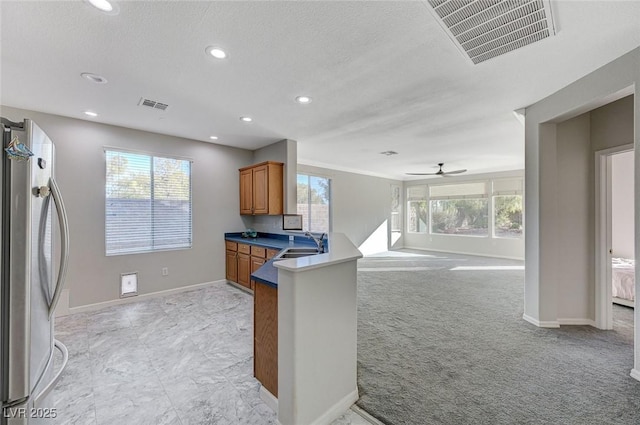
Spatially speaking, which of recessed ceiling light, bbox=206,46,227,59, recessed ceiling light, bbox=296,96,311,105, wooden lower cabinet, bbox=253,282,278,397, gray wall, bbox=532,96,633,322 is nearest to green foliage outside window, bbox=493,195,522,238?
gray wall, bbox=532,96,633,322

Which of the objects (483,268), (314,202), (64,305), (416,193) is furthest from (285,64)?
(416,193)

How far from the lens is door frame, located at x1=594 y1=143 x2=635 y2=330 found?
9.59 ft

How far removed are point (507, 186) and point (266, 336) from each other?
8.18m

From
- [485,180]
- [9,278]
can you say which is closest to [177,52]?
[9,278]

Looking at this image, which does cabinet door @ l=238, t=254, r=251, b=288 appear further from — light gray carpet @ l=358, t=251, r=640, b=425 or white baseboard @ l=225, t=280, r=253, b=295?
light gray carpet @ l=358, t=251, r=640, b=425

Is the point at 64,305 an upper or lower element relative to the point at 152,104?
lower

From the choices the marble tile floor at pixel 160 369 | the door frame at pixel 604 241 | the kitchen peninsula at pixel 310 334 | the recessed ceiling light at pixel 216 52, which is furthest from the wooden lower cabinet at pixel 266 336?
the door frame at pixel 604 241

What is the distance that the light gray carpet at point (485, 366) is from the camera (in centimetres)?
174

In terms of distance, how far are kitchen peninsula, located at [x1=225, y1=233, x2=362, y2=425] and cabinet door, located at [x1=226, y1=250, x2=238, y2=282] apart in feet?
9.76

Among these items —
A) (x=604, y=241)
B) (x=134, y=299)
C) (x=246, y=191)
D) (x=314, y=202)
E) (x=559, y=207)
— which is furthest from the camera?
(x=314, y=202)

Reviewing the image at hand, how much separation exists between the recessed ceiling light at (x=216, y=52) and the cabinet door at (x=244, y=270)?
10.1 ft

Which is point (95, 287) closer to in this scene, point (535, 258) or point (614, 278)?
point (535, 258)

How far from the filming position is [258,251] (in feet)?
13.9

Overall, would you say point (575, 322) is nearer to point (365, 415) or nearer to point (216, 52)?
point (365, 415)
